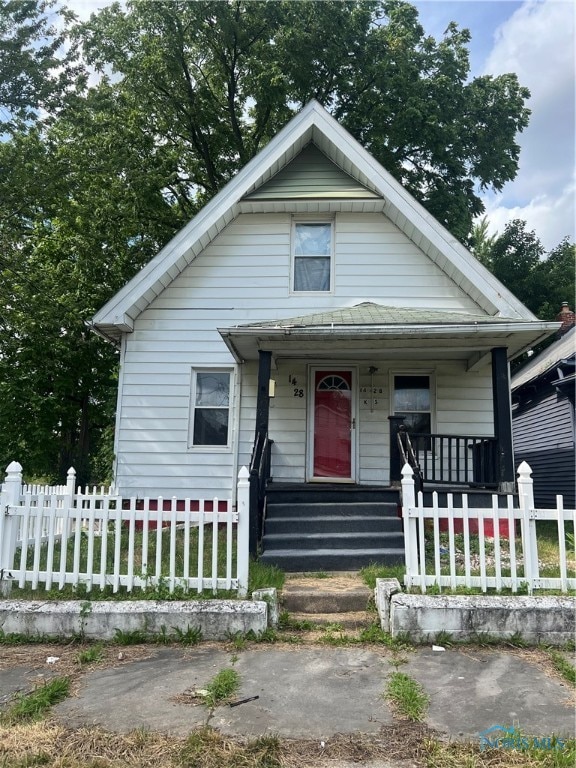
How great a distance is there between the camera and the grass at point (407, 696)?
314cm

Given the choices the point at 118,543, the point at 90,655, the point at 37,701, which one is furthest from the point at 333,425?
the point at 37,701

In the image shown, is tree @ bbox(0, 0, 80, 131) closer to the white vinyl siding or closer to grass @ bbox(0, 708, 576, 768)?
the white vinyl siding

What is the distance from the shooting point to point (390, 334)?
7457 millimetres

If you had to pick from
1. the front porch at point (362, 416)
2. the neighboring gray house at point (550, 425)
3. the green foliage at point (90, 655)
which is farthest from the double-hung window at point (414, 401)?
the green foliage at point (90, 655)

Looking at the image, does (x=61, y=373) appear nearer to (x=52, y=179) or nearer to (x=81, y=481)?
(x=81, y=481)

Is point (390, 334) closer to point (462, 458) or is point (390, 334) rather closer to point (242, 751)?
point (462, 458)

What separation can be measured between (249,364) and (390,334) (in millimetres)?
3137

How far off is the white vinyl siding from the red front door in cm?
24

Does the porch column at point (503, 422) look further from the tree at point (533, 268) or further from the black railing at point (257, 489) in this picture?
the tree at point (533, 268)

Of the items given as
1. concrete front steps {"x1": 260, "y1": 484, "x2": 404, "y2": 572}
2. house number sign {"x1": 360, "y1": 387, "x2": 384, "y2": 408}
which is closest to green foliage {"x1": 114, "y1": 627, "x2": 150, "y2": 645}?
concrete front steps {"x1": 260, "y1": 484, "x2": 404, "y2": 572}

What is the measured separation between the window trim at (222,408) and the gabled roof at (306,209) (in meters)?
1.54

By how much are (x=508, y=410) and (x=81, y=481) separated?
608 inches

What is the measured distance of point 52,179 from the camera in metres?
12.5

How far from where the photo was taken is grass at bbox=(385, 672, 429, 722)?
3.14 metres
